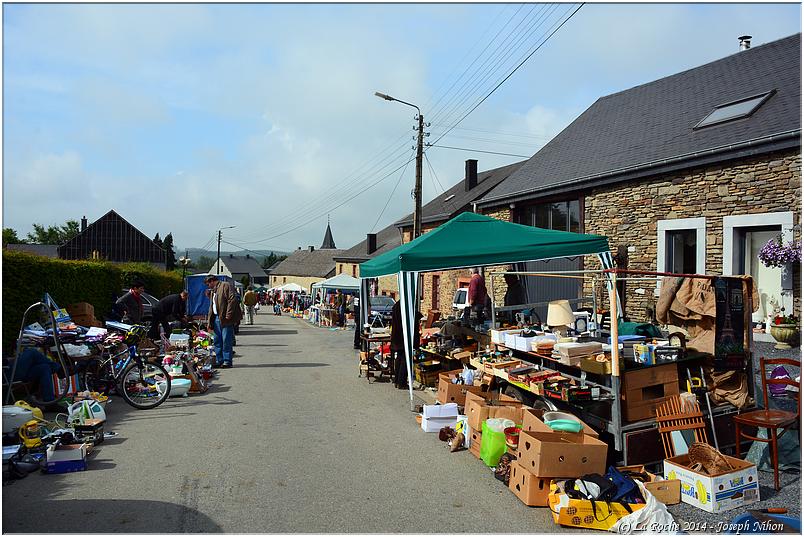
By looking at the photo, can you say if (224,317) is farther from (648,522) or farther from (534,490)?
(648,522)

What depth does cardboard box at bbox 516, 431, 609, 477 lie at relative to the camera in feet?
17.0

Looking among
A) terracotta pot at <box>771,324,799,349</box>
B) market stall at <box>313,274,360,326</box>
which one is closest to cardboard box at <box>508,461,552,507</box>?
terracotta pot at <box>771,324,799,349</box>

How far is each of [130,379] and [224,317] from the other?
12.8 feet

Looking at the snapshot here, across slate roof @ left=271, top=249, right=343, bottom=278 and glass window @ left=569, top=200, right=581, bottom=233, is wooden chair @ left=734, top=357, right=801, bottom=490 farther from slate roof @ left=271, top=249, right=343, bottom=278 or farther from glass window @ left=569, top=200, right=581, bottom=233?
slate roof @ left=271, top=249, right=343, bottom=278

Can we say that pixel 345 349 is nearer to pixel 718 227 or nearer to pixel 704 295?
pixel 718 227

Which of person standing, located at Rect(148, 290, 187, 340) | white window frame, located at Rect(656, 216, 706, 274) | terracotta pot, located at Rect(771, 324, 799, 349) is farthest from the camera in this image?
person standing, located at Rect(148, 290, 187, 340)

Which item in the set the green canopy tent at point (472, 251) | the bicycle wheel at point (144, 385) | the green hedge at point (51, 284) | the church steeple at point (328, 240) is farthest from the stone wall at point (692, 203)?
the church steeple at point (328, 240)

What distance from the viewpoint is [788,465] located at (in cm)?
593

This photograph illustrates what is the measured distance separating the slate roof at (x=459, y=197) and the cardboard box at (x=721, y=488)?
2475 centimetres

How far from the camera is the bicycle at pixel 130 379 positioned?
29.7ft

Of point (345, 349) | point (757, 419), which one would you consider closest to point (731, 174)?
point (757, 419)

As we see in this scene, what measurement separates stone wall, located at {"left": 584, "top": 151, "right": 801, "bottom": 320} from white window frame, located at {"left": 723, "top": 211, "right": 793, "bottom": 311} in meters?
0.10

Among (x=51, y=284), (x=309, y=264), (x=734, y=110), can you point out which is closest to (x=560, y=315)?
(x=734, y=110)

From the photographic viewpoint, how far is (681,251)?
1340 cm
